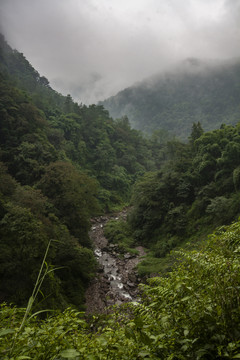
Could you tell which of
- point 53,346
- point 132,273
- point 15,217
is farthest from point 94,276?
point 53,346

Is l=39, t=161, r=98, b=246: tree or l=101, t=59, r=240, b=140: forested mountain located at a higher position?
l=101, t=59, r=240, b=140: forested mountain

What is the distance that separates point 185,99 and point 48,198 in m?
153

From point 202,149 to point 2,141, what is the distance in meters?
21.6

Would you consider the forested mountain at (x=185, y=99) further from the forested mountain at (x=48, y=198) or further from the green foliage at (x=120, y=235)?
the green foliage at (x=120, y=235)

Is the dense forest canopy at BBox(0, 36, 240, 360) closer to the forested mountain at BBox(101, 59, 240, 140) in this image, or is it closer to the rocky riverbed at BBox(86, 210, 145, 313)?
the rocky riverbed at BBox(86, 210, 145, 313)

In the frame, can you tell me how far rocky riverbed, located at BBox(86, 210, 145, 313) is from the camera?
40.6 feet

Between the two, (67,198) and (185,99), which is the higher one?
(185,99)

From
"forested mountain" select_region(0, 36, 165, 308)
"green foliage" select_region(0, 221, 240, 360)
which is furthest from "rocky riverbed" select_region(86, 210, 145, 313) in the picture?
"green foliage" select_region(0, 221, 240, 360)

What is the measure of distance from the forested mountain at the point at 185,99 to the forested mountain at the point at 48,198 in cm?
6817

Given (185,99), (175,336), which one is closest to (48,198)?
(175,336)

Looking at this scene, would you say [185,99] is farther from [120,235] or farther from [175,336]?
[175,336]

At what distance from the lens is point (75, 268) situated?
13.3m

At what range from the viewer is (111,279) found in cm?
1488

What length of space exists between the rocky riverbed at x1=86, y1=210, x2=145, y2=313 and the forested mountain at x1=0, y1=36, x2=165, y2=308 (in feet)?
2.76
